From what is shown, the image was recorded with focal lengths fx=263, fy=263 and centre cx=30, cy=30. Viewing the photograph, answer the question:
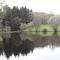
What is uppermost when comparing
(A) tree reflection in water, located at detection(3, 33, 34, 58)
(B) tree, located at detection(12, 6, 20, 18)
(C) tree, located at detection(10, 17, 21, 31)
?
(B) tree, located at detection(12, 6, 20, 18)

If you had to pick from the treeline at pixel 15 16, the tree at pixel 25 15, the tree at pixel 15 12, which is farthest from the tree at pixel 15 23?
the tree at pixel 25 15

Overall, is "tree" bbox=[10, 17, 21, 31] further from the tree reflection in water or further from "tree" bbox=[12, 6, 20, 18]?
the tree reflection in water

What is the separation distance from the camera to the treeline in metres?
31.3

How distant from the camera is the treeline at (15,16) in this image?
3134 cm

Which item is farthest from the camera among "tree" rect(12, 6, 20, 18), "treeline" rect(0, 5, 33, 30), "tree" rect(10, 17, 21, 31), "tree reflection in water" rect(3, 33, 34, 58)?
"tree" rect(12, 6, 20, 18)

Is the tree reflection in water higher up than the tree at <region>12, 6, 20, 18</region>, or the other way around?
the tree at <region>12, 6, 20, 18</region>

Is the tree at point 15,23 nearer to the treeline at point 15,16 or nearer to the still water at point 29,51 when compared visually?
the treeline at point 15,16

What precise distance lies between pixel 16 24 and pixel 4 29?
259cm

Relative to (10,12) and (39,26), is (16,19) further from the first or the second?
(39,26)

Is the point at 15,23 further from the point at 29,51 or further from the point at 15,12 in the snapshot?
the point at 29,51

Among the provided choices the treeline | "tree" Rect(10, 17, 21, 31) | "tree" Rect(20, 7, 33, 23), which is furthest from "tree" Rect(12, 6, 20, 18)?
"tree" Rect(10, 17, 21, 31)

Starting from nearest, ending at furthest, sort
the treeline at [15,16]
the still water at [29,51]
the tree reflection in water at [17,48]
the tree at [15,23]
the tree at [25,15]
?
1. the still water at [29,51]
2. the tree reflection in water at [17,48]
3. the treeline at [15,16]
4. the tree at [15,23]
5. the tree at [25,15]

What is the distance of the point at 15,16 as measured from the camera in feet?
108

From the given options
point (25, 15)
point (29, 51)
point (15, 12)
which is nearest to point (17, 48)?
point (29, 51)
